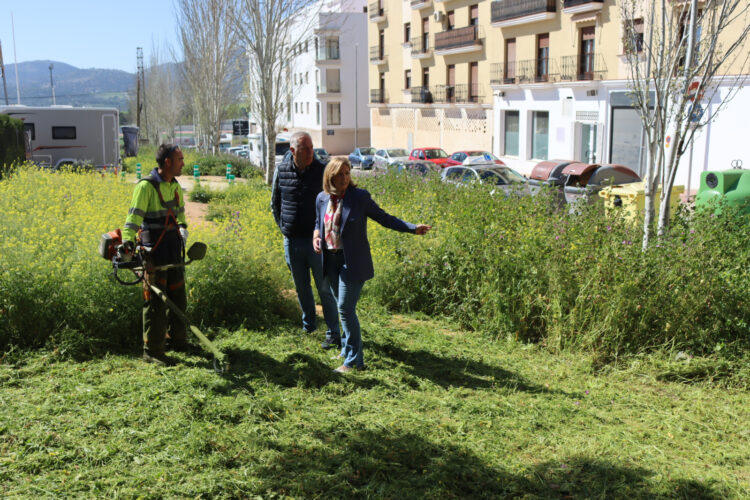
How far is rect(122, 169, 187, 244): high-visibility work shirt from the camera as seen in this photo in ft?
16.8

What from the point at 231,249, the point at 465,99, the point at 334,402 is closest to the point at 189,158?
the point at 465,99

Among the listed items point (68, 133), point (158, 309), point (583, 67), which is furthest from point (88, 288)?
point (583, 67)

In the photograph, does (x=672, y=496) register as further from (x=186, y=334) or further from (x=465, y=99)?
(x=465, y=99)

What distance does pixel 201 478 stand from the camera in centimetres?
362

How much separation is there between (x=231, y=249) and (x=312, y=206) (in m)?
1.47

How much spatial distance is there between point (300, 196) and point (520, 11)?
1223 inches

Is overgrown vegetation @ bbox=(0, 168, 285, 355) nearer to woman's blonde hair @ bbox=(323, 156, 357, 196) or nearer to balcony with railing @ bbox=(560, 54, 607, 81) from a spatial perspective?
woman's blonde hair @ bbox=(323, 156, 357, 196)

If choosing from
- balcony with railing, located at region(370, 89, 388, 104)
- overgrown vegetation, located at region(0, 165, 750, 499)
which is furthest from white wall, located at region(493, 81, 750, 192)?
balcony with railing, located at region(370, 89, 388, 104)

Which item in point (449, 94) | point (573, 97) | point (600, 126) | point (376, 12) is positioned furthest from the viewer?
point (376, 12)

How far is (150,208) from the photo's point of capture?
5234 millimetres

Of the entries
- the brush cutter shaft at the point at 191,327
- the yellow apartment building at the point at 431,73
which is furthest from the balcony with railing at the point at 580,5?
the brush cutter shaft at the point at 191,327

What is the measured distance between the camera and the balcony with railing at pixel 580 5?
28469mm

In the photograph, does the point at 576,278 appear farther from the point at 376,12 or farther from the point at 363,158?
the point at 376,12

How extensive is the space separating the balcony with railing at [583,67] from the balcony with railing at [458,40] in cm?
803
